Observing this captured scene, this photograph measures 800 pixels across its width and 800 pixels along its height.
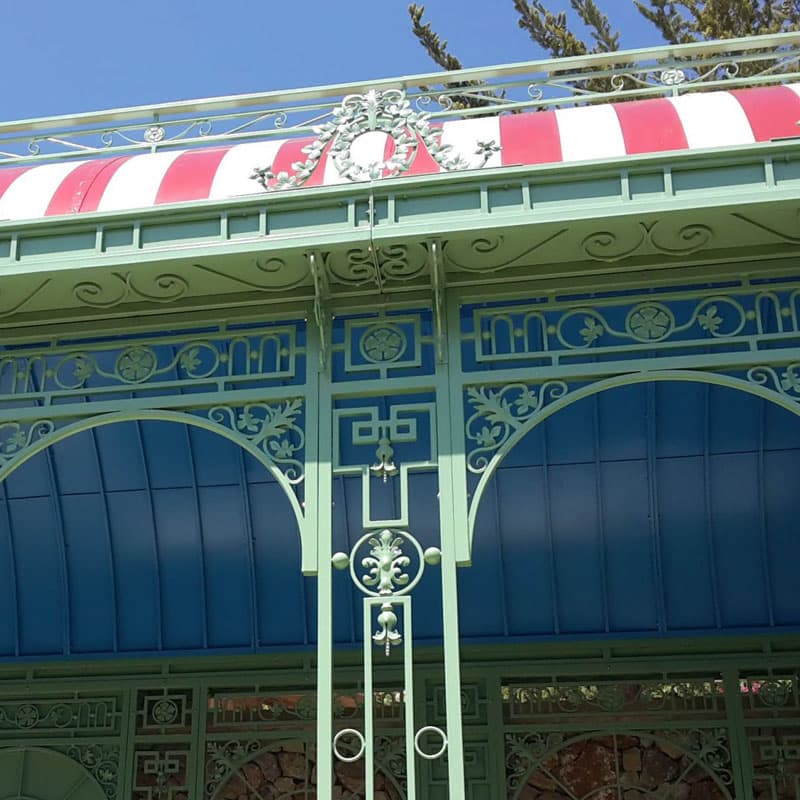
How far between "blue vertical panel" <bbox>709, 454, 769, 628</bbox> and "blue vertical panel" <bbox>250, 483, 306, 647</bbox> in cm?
320

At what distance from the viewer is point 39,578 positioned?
9.27m

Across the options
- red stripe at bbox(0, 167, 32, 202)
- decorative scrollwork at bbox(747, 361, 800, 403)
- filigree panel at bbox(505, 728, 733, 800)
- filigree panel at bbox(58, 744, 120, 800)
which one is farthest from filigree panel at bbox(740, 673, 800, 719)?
red stripe at bbox(0, 167, 32, 202)

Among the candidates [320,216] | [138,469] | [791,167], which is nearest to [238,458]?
[138,469]

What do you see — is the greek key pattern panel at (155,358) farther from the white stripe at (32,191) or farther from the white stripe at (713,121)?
the white stripe at (713,121)

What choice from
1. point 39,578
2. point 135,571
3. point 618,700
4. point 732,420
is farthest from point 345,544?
point 732,420

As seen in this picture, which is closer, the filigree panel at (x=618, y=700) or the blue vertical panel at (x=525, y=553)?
the filigree panel at (x=618, y=700)

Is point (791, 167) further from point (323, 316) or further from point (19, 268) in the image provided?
point (19, 268)

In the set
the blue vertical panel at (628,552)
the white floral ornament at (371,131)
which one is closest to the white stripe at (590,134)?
the white floral ornament at (371,131)

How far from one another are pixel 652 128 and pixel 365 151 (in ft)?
5.20

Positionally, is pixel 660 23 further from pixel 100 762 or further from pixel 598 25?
pixel 100 762

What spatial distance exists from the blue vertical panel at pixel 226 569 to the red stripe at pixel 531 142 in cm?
384

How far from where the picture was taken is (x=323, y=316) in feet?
20.7

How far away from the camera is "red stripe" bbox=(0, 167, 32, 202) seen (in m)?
7.04

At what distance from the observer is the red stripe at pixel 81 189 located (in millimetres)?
6691
